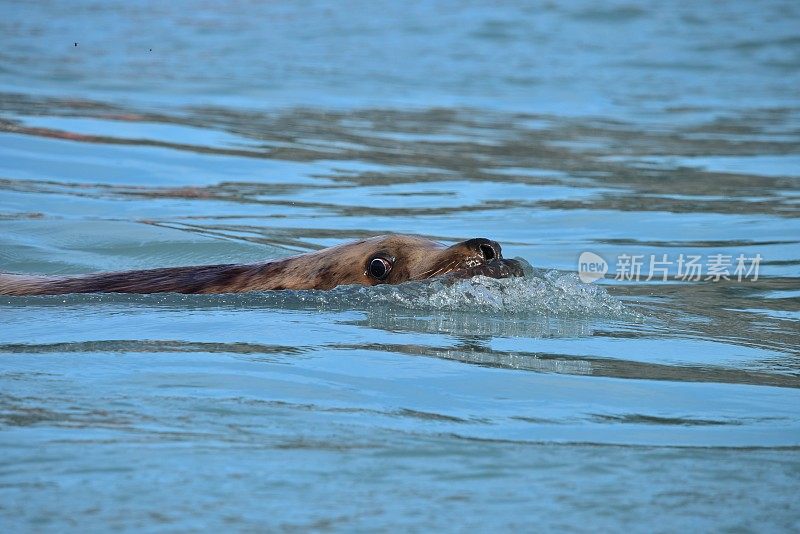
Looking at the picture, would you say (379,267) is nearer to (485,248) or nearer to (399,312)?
(399,312)

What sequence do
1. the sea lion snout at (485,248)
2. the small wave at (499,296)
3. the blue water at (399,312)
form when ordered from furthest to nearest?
the small wave at (499,296), the sea lion snout at (485,248), the blue water at (399,312)

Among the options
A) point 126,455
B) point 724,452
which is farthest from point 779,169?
point 126,455

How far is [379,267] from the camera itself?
21.9ft

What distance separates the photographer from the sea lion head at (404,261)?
20.9ft

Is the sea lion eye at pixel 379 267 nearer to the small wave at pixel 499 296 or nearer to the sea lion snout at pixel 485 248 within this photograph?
the small wave at pixel 499 296

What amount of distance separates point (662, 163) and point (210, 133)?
15.3ft

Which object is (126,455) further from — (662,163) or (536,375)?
(662,163)

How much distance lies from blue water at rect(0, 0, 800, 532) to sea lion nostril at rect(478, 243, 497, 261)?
0.56 ft

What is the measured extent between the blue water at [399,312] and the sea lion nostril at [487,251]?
0.17 meters

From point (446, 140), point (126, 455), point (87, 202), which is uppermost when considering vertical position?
point (446, 140)

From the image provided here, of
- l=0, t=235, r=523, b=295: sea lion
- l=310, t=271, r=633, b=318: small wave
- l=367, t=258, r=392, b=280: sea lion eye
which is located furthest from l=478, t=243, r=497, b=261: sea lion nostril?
l=367, t=258, r=392, b=280: sea lion eye

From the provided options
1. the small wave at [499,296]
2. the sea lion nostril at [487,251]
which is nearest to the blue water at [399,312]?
the small wave at [499,296]

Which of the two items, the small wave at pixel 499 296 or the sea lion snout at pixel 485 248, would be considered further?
the small wave at pixel 499 296

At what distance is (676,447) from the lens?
4449 mm
